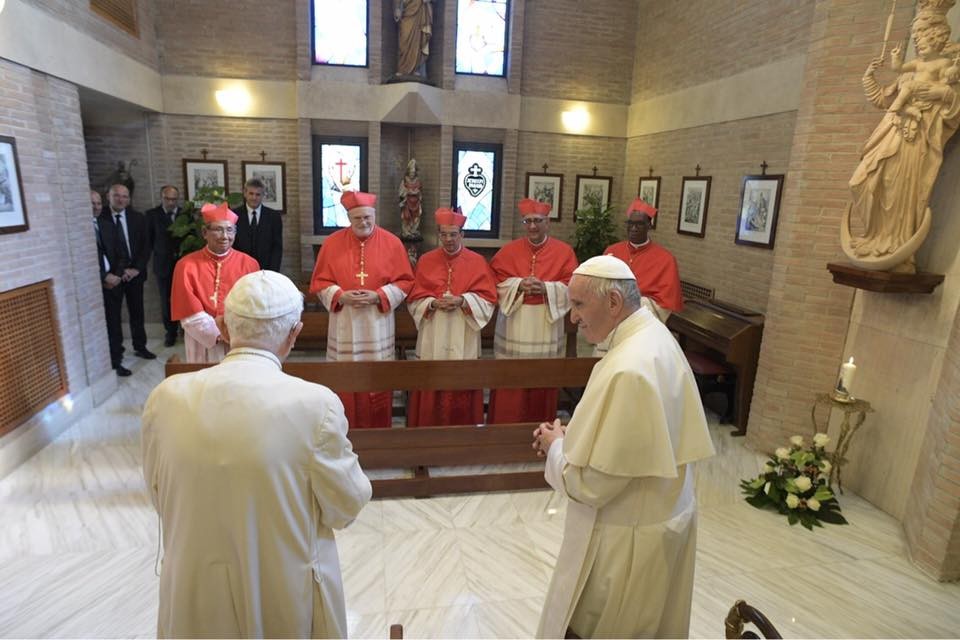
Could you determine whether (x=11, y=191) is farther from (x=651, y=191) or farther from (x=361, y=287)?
(x=651, y=191)

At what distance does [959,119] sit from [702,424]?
3.22 meters

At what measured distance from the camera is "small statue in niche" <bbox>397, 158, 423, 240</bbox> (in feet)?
29.1

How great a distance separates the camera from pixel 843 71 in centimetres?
445

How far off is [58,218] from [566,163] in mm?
7178

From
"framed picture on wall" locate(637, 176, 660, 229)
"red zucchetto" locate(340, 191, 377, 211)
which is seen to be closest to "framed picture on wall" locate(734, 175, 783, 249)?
"framed picture on wall" locate(637, 176, 660, 229)

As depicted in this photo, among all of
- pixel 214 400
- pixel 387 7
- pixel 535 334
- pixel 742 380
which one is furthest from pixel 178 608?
pixel 387 7

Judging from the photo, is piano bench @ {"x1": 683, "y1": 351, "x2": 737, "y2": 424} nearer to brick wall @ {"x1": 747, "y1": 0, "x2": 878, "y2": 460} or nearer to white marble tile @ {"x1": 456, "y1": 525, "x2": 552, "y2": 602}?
brick wall @ {"x1": 747, "y1": 0, "x2": 878, "y2": 460}

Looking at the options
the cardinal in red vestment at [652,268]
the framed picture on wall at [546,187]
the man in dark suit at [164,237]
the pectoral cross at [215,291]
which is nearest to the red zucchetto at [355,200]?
the pectoral cross at [215,291]

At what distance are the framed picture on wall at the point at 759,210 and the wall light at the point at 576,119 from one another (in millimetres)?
3521

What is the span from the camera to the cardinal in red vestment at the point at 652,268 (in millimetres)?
5145

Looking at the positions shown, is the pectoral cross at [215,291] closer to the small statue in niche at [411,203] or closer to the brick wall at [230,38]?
the small statue in niche at [411,203]

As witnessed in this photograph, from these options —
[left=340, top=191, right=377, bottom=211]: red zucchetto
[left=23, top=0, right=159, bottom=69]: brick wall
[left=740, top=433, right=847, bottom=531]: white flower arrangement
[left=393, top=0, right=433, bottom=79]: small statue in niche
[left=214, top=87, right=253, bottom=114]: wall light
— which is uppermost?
[left=393, top=0, right=433, bottom=79]: small statue in niche

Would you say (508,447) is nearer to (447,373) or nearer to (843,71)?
(447,373)

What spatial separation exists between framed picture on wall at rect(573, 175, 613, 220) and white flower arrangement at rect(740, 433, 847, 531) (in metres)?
6.03
